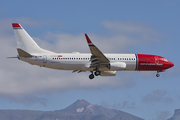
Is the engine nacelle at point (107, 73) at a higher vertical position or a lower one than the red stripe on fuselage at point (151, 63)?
lower

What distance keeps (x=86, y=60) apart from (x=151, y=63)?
51.6 ft

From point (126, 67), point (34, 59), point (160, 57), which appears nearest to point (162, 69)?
point (160, 57)

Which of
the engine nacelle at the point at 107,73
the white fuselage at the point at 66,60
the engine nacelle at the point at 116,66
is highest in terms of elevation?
the white fuselage at the point at 66,60

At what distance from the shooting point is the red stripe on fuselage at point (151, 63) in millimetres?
83250

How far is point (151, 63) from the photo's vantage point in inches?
3297

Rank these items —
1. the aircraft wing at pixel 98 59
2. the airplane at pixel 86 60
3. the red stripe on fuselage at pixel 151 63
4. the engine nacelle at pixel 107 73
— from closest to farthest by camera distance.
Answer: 1. the aircraft wing at pixel 98 59
2. the airplane at pixel 86 60
3. the red stripe on fuselage at pixel 151 63
4. the engine nacelle at pixel 107 73

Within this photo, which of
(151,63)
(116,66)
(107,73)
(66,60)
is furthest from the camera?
(107,73)

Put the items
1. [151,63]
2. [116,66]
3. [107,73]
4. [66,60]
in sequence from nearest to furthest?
[66,60], [116,66], [151,63], [107,73]

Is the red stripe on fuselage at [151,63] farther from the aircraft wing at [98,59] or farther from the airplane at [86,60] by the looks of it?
the aircraft wing at [98,59]

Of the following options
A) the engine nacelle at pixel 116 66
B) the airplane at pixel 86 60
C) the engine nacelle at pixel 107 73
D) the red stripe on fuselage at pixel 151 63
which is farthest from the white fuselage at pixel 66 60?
the engine nacelle at pixel 107 73

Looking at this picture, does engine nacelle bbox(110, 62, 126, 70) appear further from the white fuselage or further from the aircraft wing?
the white fuselage

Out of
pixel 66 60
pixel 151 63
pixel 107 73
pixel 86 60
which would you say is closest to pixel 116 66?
pixel 107 73

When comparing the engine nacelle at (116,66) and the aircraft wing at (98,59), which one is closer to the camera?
the aircraft wing at (98,59)

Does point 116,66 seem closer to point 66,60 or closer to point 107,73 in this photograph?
point 107,73
